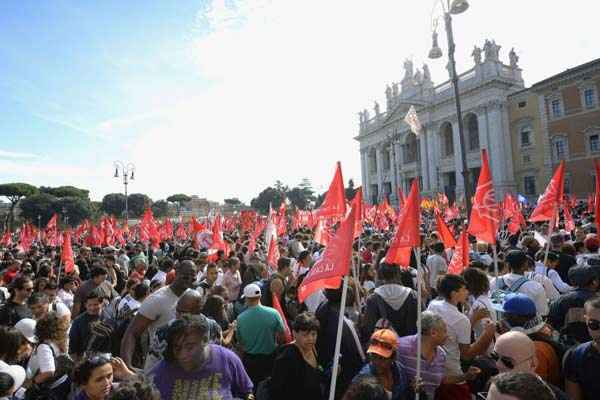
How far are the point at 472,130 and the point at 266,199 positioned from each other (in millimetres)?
50693

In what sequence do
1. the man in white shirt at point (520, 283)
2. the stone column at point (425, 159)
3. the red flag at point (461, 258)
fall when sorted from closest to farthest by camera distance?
the man in white shirt at point (520, 283) → the red flag at point (461, 258) → the stone column at point (425, 159)

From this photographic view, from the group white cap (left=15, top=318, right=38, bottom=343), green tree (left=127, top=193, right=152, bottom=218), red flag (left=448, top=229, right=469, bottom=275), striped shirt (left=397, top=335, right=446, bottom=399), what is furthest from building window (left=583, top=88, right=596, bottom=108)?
green tree (left=127, top=193, right=152, bottom=218)

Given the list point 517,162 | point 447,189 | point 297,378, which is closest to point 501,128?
point 517,162

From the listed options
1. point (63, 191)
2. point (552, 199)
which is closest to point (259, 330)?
point (552, 199)

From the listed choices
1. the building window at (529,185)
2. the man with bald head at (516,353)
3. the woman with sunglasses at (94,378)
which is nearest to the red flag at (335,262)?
the man with bald head at (516,353)

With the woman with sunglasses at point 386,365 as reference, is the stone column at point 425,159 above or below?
above

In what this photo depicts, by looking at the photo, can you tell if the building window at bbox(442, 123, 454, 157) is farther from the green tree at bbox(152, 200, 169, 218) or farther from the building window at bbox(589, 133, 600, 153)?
the green tree at bbox(152, 200, 169, 218)

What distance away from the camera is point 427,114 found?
50.9 metres

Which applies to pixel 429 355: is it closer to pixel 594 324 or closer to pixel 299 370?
pixel 299 370

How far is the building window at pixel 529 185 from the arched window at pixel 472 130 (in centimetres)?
673

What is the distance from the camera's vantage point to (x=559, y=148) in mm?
40188

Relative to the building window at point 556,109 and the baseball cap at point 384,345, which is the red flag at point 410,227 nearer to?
the baseball cap at point 384,345

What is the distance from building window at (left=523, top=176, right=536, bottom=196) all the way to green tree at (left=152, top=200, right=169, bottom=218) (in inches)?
2342

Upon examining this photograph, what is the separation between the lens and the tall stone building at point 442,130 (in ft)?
143
